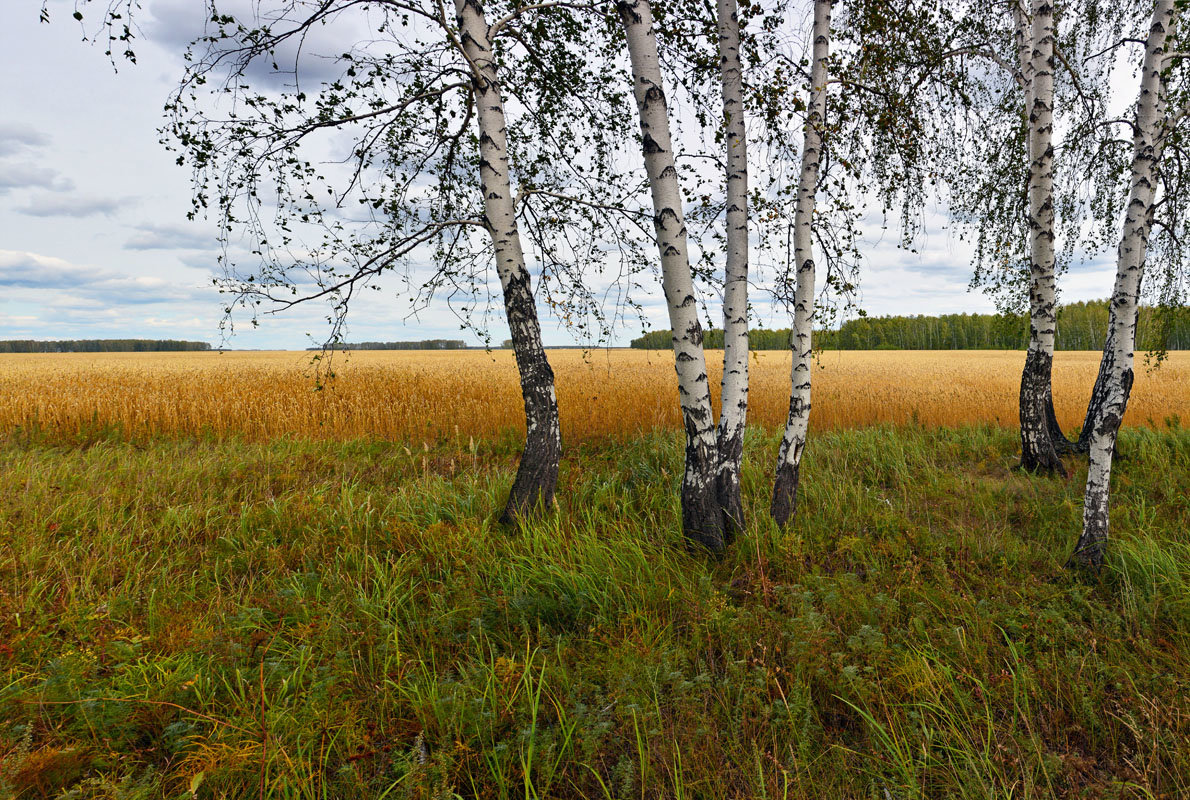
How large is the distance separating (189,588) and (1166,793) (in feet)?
17.6

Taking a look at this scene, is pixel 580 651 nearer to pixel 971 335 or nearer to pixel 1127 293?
pixel 1127 293

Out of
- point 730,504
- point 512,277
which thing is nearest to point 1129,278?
point 730,504

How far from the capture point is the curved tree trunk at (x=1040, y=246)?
5.57 meters

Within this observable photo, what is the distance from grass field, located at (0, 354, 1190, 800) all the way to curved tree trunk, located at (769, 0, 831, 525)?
0.38m

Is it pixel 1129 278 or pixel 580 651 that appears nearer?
pixel 580 651

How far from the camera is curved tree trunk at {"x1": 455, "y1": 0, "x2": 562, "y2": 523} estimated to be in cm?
440

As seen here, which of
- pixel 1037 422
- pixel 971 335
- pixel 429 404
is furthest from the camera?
pixel 971 335

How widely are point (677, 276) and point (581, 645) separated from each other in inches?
102

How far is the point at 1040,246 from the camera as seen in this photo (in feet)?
19.1

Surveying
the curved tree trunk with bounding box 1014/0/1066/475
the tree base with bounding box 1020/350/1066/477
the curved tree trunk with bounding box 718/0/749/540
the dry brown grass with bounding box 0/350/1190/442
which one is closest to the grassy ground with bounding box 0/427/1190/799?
the curved tree trunk with bounding box 718/0/749/540

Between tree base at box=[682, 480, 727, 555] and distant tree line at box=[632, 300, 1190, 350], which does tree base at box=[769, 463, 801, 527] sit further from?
distant tree line at box=[632, 300, 1190, 350]

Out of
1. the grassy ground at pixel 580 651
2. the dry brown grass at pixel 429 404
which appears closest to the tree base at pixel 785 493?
the grassy ground at pixel 580 651

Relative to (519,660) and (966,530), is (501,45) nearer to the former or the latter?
(519,660)

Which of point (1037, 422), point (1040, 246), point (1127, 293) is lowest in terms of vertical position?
point (1037, 422)
